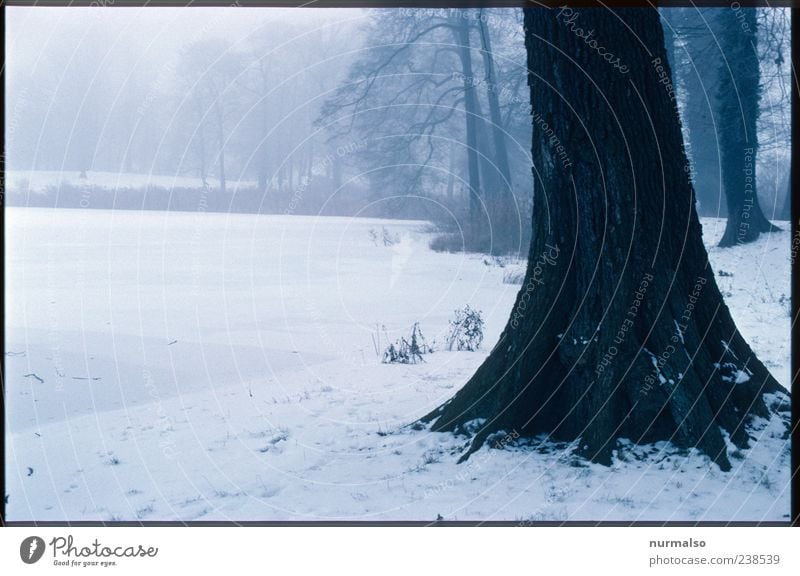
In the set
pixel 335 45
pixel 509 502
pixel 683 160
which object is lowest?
pixel 509 502

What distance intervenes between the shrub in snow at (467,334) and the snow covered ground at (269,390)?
0.19 metres

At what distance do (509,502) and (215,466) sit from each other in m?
2.01


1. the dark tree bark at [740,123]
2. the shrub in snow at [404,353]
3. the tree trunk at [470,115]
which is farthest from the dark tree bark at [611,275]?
the tree trunk at [470,115]

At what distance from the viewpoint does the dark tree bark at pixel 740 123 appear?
1452 cm

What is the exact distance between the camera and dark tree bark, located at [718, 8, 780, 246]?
14523mm

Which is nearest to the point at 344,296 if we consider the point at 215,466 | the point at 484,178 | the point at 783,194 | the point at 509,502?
the point at 215,466

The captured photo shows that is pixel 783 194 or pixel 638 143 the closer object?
pixel 638 143

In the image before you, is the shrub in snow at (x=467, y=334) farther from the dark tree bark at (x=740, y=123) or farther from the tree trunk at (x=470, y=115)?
the dark tree bark at (x=740, y=123)

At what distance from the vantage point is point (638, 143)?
5.20 metres

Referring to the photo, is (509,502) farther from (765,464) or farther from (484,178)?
(484,178)

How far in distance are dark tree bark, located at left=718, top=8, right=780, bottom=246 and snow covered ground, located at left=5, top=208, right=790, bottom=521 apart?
2879mm
